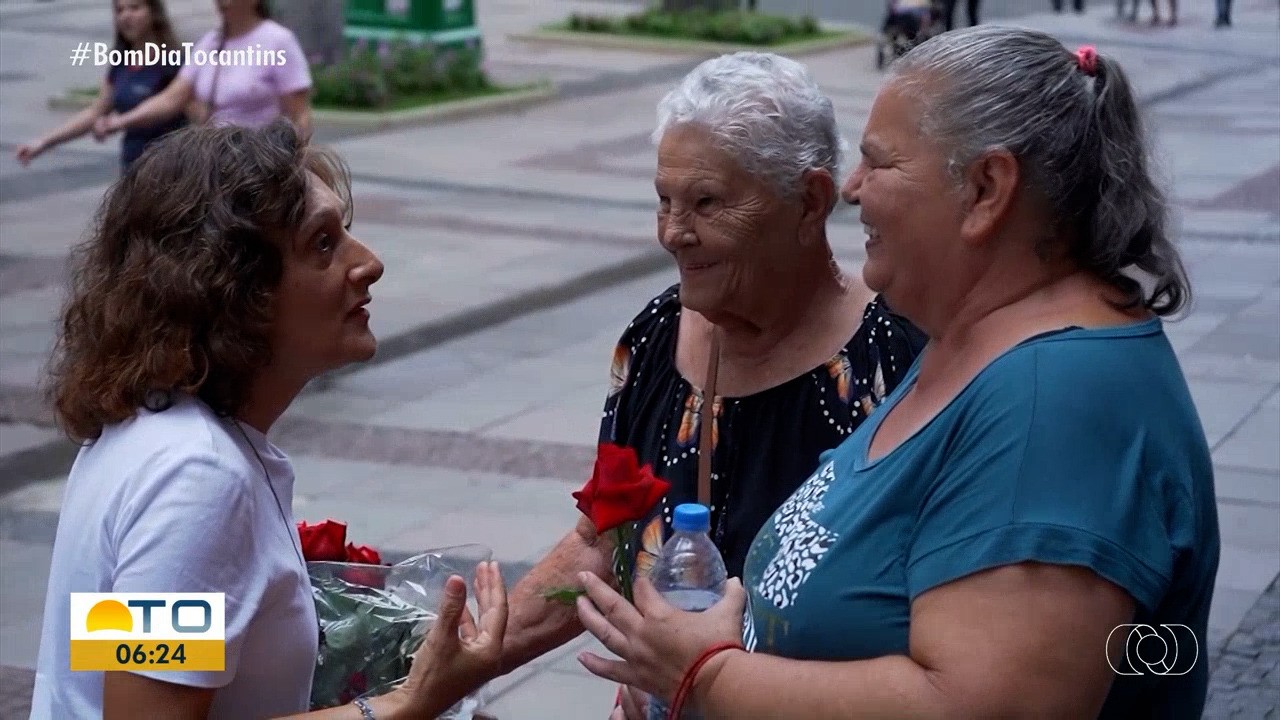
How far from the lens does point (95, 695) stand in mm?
2260

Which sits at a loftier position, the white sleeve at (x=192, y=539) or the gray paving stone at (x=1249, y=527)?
the white sleeve at (x=192, y=539)

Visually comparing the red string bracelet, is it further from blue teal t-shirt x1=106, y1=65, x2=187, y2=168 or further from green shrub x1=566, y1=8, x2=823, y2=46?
green shrub x1=566, y1=8, x2=823, y2=46

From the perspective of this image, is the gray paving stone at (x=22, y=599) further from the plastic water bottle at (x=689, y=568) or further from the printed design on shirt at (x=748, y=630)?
the printed design on shirt at (x=748, y=630)

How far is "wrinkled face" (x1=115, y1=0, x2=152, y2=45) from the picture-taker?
930 cm

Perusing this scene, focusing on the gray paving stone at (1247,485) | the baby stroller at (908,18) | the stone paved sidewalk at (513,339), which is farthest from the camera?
the baby stroller at (908,18)

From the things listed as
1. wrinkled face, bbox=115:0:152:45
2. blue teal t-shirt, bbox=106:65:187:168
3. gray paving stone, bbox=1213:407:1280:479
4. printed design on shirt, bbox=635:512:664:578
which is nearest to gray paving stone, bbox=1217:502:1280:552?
gray paving stone, bbox=1213:407:1280:479

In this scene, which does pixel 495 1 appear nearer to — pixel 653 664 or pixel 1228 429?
pixel 1228 429

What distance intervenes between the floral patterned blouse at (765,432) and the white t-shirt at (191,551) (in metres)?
0.76

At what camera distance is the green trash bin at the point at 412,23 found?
19938 mm

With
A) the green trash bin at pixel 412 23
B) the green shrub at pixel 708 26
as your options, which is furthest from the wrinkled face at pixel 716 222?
the green shrub at pixel 708 26

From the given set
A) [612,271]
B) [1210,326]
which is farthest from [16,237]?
[1210,326]

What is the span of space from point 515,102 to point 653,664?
1672 cm

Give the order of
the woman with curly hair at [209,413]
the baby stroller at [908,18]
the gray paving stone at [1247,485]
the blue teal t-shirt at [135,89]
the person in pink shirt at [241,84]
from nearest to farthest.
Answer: the woman with curly hair at [209,413]
the gray paving stone at [1247,485]
the person in pink shirt at [241,84]
the blue teal t-shirt at [135,89]
the baby stroller at [908,18]

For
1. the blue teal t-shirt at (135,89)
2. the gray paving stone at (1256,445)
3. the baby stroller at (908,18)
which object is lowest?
the baby stroller at (908,18)
